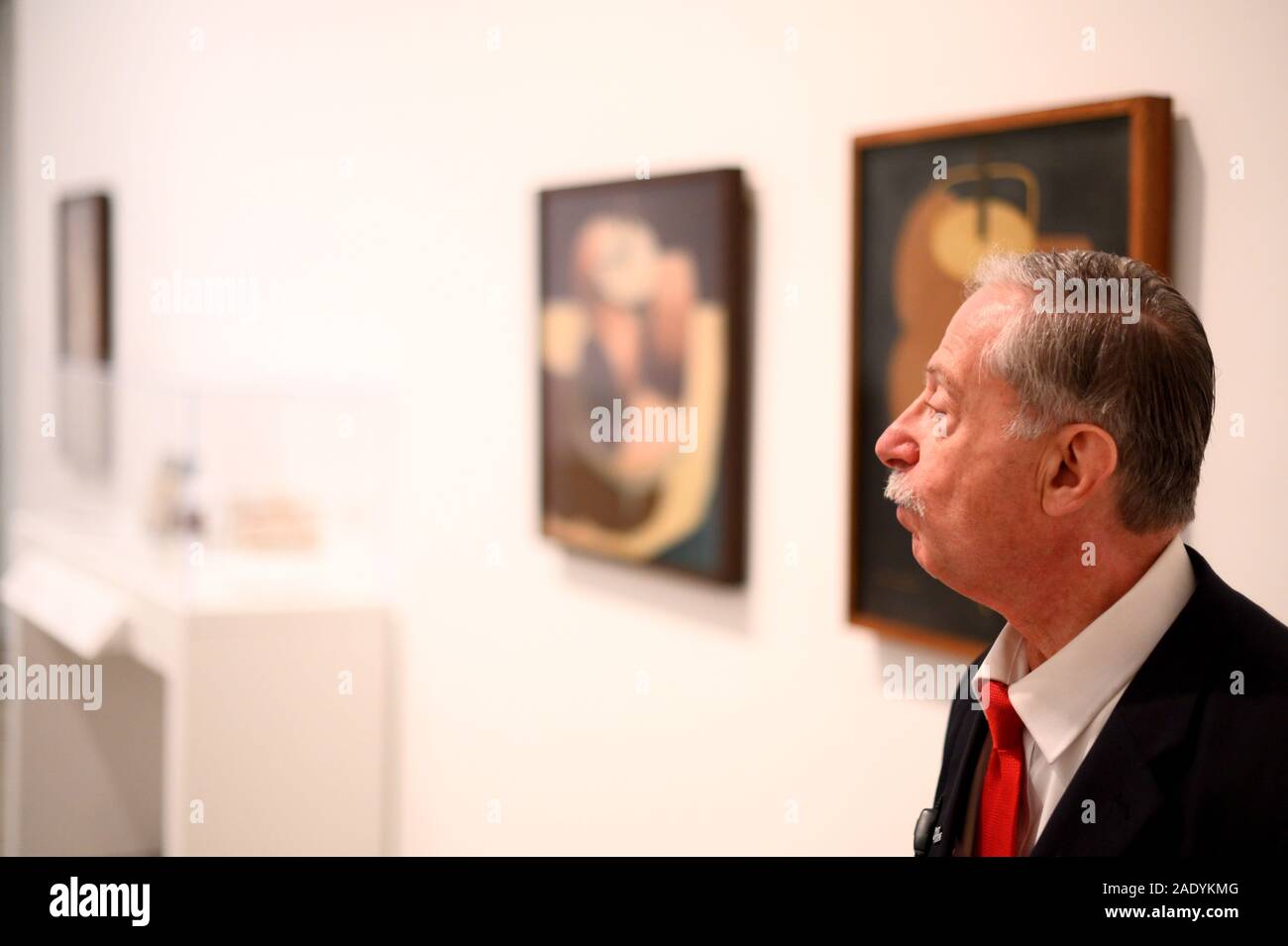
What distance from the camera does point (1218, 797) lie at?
1484mm

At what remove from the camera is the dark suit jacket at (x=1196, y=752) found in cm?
147

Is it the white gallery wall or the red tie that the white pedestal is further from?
the red tie

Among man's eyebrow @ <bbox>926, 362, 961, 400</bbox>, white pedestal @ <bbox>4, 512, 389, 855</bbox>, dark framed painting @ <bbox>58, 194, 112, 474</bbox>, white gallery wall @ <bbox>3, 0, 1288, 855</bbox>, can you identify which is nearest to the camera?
man's eyebrow @ <bbox>926, 362, 961, 400</bbox>

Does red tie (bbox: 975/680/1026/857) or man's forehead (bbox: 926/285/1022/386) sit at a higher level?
man's forehead (bbox: 926/285/1022/386)

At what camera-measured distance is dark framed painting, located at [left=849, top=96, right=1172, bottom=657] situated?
7.16 feet

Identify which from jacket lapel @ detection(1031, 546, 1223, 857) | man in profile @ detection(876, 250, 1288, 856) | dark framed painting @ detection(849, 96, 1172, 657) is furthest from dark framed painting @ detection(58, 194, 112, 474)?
jacket lapel @ detection(1031, 546, 1223, 857)

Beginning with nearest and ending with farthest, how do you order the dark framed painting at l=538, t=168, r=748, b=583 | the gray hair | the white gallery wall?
the gray hair
the white gallery wall
the dark framed painting at l=538, t=168, r=748, b=583

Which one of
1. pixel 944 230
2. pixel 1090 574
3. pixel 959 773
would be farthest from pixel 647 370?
pixel 1090 574

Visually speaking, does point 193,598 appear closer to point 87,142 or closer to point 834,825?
point 834,825

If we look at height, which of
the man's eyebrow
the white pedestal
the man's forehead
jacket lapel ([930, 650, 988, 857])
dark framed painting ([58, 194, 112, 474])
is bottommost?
the white pedestal

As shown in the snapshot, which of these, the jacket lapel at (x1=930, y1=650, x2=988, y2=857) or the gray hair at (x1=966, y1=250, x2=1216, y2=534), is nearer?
the gray hair at (x1=966, y1=250, x2=1216, y2=534)

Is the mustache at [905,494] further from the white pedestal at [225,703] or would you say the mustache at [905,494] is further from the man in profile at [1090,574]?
the white pedestal at [225,703]

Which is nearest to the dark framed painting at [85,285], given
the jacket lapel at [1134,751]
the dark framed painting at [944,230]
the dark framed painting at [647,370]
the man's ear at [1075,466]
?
the dark framed painting at [647,370]

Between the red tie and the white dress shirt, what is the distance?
0.07ft
